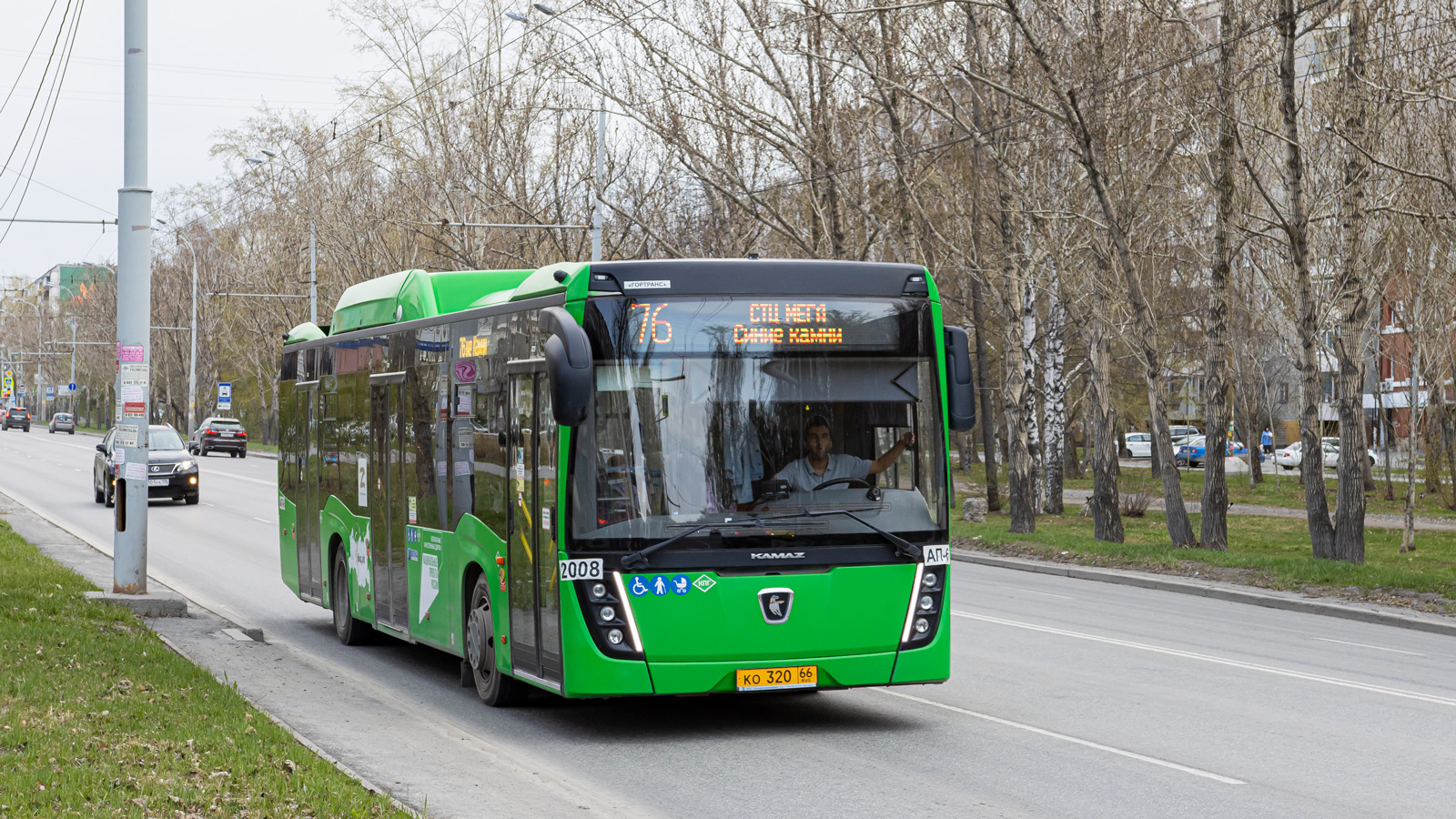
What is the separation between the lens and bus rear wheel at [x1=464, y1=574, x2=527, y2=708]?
33.6 feet

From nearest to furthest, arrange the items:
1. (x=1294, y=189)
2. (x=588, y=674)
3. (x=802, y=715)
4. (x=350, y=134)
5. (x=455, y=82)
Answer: (x=588, y=674) < (x=802, y=715) < (x=1294, y=189) < (x=455, y=82) < (x=350, y=134)

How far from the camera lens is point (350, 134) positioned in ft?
166

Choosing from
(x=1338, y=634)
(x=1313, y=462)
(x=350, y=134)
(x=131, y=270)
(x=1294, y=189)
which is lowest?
(x=1338, y=634)

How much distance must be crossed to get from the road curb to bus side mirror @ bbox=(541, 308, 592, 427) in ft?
37.3

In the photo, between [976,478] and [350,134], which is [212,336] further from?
[976,478]

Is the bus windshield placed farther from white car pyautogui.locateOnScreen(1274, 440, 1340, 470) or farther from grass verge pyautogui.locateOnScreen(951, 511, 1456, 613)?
white car pyautogui.locateOnScreen(1274, 440, 1340, 470)

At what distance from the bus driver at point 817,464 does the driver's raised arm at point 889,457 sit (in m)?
0.05

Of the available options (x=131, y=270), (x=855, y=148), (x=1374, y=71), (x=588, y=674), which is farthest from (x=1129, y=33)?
(x=588, y=674)

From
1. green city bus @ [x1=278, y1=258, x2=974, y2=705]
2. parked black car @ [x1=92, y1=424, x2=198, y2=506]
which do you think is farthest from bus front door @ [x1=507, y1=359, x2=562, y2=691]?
parked black car @ [x1=92, y1=424, x2=198, y2=506]

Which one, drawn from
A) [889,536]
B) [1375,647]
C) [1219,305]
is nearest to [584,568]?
[889,536]

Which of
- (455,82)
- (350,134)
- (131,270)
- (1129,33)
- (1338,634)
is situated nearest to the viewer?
(131,270)

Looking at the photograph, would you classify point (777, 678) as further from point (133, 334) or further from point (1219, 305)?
point (1219, 305)

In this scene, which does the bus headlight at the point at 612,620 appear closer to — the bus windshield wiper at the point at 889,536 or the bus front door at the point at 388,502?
the bus windshield wiper at the point at 889,536

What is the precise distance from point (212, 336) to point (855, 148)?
61.4m
